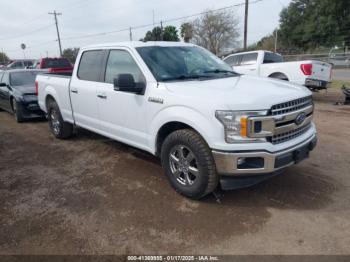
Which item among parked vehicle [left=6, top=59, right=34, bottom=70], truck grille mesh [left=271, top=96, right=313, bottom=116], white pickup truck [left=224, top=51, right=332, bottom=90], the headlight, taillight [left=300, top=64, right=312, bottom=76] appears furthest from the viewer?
parked vehicle [left=6, top=59, right=34, bottom=70]

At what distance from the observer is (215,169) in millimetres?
3447

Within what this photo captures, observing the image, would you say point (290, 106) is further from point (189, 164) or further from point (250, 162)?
point (189, 164)

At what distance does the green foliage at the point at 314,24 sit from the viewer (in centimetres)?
5209

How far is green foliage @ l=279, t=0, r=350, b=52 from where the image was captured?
52.1 m

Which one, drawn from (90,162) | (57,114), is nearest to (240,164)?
(90,162)

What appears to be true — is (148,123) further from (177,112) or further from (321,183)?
(321,183)

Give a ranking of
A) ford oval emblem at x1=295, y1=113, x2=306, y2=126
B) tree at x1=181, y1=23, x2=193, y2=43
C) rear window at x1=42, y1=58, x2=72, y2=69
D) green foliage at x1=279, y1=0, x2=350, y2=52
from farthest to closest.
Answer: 1. tree at x1=181, y1=23, x2=193, y2=43
2. green foliage at x1=279, y1=0, x2=350, y2=52
3. rear window at x1=42, y1=58, x2=72, y2=69
4. ford oval emblem at x1=295, y1=113, x2=306, y2=126

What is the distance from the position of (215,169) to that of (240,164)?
1.01 feet

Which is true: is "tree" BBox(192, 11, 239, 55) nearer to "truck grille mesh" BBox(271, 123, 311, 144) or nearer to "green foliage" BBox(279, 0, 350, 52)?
"green foliage" BBox(279, 0, 350, 52)

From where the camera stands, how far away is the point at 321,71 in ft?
34.8

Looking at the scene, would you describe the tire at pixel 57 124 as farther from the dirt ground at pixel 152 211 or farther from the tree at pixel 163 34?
the tree at pixel 163 34

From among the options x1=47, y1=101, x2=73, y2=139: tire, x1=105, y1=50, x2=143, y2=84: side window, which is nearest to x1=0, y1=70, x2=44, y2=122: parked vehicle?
x1=47, y1=101, x2=73, y2=139: tire

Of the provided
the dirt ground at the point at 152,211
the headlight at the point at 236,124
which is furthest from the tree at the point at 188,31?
the headlight at the point at 236,124

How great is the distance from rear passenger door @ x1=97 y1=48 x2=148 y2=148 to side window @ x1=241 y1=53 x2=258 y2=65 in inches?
316
